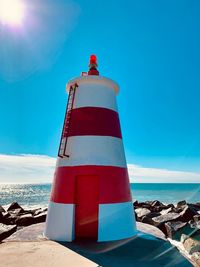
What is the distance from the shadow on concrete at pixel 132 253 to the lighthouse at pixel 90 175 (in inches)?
12.3

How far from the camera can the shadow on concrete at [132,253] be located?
12.3 ft

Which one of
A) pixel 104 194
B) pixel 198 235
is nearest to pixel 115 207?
pixel 104 194

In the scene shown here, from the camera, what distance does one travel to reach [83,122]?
5.38m

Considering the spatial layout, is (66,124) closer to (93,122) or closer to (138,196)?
(93,122)

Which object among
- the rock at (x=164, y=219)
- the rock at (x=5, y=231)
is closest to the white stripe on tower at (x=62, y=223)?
the rock at (x=5, y=231)

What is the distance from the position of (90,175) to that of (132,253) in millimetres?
1612

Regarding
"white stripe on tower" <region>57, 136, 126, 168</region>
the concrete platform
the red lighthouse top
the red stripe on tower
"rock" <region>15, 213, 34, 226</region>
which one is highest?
the red lighthouse top

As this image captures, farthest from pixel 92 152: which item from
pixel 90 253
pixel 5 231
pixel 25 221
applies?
pixel 25 221

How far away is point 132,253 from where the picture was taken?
4.17m

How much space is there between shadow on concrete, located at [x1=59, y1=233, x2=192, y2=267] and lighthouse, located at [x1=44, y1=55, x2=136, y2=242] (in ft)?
1.03

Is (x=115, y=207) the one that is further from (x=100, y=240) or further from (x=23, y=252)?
(x=23, y=252)

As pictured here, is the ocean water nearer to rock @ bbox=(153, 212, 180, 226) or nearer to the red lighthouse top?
rock @ bbox=(153, 212, 180, 226)

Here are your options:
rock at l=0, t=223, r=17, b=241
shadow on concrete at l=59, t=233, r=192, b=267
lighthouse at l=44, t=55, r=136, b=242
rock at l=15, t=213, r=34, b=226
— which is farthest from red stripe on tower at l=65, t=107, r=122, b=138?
rock at l=15, t=213, r=34, b=226

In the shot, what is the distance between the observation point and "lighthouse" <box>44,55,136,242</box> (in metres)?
4.97
